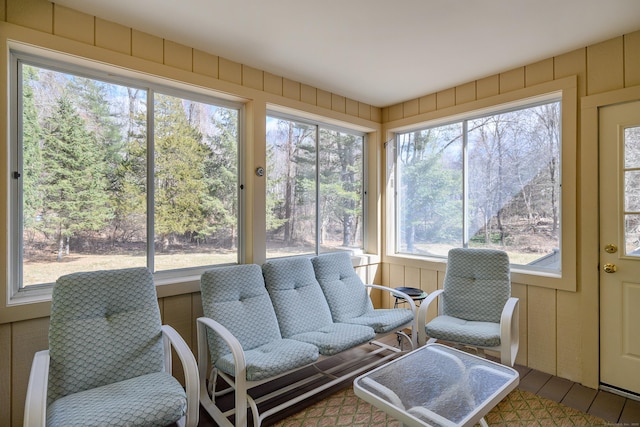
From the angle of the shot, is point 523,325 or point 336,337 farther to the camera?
point 523,325

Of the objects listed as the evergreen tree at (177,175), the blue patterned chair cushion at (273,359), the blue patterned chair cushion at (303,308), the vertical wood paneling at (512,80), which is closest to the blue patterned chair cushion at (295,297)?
the blue patterned chair cushion at (303,308)

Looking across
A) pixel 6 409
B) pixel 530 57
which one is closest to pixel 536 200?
pixel 530 57

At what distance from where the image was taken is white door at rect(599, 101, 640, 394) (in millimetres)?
2338

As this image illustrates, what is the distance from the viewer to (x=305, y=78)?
10.2 ft

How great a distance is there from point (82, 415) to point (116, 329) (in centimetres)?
52

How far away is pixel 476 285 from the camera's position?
289 cm

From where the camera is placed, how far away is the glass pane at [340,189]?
365 cm

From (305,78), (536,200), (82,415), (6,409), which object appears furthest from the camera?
(305,78)

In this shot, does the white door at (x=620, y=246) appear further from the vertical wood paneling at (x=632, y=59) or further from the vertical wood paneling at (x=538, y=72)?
the vertical wood paneling at (x=538, y=72)

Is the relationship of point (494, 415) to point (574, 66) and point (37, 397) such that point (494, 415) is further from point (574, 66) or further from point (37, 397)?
point (574, 66)

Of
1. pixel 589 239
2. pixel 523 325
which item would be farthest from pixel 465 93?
pixel 523 325

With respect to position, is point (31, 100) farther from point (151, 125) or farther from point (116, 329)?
point (116, 329)

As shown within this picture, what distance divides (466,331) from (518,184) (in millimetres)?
1453

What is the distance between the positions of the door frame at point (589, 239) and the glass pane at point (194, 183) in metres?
2.79
